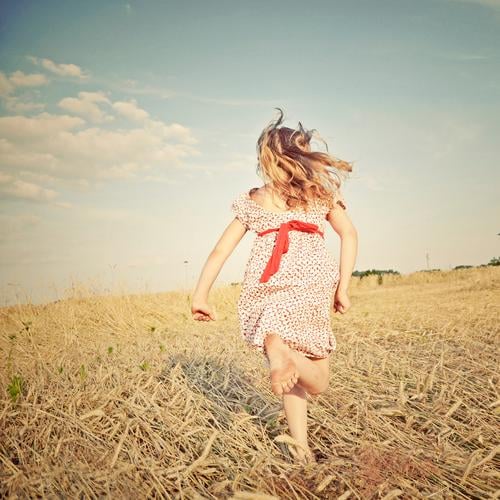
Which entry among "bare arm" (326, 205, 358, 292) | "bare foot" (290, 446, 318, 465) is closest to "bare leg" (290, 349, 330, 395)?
"bare foot" (290, 446, 318, 465)

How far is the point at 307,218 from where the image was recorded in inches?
99.0

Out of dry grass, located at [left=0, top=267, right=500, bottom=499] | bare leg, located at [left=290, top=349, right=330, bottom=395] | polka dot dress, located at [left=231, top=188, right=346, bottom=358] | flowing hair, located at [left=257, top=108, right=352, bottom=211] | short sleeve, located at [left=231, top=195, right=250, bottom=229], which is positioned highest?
flowing hair, located at [left=257, top=108, right=352, bottom=211]

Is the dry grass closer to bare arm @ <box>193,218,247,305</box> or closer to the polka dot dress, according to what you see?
the polka dot dress

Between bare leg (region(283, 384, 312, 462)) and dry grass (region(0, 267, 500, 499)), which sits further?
bare leg (region(283, 384, 312, 462))

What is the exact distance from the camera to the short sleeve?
8.55 ft

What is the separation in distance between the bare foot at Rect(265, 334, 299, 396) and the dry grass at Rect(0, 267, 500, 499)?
0.66 feet

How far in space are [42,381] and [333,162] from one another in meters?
2.73

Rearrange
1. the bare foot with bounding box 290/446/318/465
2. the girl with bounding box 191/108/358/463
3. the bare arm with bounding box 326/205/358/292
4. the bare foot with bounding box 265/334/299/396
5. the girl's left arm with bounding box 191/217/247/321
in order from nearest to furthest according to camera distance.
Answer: the bare foot with bounding box 265/334/299/396, the bare foot with bounding box 290/446/318/465, the girl with bounding box 191/108/358/463, the girl's left arm with bounding box 191/217/247/321, the bare arm with bounding box 326/205/358/292

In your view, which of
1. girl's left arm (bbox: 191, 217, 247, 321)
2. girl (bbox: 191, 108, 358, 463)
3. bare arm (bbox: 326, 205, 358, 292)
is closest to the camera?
girl (bbox: 191, 108, 358, 463)

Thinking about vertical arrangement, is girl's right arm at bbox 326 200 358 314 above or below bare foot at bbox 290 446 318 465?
above

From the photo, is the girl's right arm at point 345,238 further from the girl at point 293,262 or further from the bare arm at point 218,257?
the bare arm at point 218,257

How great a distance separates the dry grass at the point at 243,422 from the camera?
6.14 feet

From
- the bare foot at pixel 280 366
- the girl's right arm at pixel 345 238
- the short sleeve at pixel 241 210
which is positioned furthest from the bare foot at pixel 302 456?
the short sleeve at pixel 241 210

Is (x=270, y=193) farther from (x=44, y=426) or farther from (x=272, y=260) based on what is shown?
(x=44, y=426)
